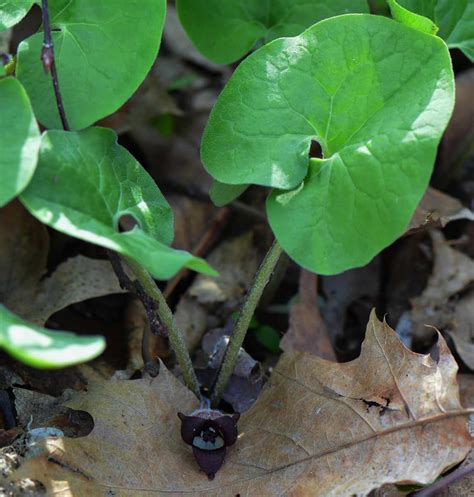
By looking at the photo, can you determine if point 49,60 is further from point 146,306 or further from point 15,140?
point 146,306

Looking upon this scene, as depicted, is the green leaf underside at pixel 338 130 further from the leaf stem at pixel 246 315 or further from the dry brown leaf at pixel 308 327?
the dry brown leaf at pixel 308 327

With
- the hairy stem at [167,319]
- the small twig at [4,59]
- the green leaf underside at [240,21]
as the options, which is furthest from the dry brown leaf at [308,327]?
the small twig at [4,59]

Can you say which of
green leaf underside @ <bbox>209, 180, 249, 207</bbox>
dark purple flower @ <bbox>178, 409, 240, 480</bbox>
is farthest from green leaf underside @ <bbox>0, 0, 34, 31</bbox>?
dark purple flower @ <bbox>178, 409, 240, 480</bbox>

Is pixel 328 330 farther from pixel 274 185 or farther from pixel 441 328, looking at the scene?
pixel 274 185

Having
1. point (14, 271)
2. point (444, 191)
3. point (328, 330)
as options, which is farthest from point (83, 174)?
point (444, 191)

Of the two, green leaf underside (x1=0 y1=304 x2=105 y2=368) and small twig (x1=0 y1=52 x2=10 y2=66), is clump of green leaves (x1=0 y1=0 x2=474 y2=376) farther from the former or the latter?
green leaf underside (x1=0 y1=304 x2=105 y2=368)
